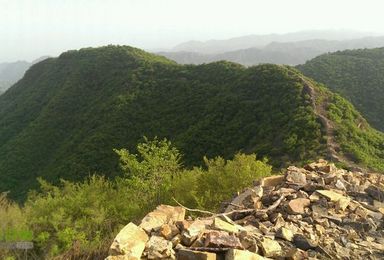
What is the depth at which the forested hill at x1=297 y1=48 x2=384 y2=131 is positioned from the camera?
86.7 meters

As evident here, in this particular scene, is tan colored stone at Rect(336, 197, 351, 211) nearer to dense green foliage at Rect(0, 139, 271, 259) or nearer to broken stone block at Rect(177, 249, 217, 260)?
broken stone block at Rect(177, 249, 217, 260)

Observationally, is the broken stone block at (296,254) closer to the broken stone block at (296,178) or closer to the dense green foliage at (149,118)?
the broken stone block at (296,178)

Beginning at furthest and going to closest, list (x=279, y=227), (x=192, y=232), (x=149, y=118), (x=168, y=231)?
(x=149, y=118) < (x=279, y=227) < (x=168, y=231) < (x=192, y=232)

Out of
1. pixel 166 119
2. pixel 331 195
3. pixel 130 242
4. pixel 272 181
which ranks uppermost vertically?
pixel 130 242

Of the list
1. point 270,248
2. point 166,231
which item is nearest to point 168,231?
point 166,231

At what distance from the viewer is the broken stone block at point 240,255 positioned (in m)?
8.55

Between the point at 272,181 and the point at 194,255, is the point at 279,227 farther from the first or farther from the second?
the point at 272,181

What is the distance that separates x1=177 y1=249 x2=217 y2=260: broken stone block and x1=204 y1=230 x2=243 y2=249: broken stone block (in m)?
0.43

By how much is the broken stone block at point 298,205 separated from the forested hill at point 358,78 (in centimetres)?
7861

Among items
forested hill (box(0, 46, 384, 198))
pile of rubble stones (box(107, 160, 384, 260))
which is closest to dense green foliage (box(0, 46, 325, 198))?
forested hill (box(0, 46, 384, 198))

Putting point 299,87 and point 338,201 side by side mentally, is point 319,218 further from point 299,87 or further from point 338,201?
point 299,87

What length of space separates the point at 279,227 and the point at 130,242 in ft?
12.4

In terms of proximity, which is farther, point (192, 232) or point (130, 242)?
point (192, 232)

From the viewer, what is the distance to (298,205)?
38.4 feet
